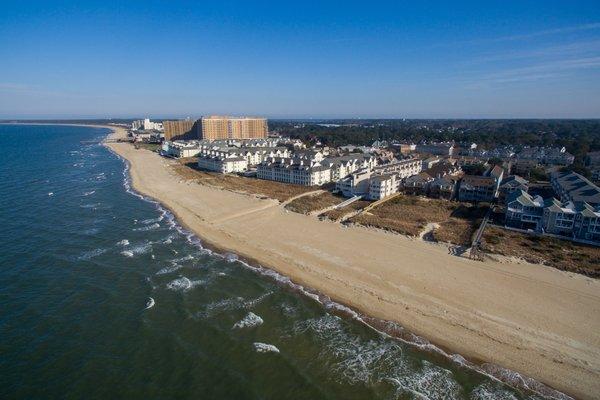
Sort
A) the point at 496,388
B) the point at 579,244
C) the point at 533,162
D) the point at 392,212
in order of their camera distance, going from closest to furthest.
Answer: the point at 496,388, the point at 579,244, the point at 392,212, the point at 533,162

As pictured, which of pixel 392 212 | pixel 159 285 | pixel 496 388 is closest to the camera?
pixel 496 388

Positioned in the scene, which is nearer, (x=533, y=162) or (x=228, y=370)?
(x=228, y=370)

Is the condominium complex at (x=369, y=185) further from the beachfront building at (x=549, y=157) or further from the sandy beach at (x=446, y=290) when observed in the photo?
the beachfront building at (x=549, y=157)

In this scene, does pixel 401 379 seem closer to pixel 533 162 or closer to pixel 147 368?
pixel 147 368

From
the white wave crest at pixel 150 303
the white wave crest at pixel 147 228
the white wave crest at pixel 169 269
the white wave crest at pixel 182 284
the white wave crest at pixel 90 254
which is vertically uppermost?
the white wave crest at pixel 147 228

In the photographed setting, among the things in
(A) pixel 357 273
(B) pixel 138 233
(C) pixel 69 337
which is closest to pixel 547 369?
(A) pixel 357 273

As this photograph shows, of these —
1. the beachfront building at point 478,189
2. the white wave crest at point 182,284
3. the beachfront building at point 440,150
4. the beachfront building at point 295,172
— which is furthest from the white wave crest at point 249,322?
the beachfront building at point 440,150
